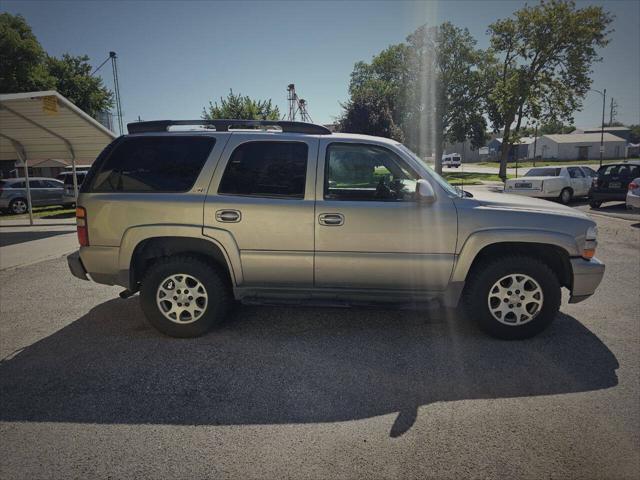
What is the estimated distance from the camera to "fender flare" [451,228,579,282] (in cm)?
379

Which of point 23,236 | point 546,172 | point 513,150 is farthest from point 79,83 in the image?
point 513,150

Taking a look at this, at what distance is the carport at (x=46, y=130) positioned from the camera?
32.5 feet

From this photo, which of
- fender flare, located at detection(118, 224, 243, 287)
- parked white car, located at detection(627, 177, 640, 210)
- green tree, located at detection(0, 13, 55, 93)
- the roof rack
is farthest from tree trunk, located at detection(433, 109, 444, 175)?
fender flare, located at detection(118, 224, 243, 287)

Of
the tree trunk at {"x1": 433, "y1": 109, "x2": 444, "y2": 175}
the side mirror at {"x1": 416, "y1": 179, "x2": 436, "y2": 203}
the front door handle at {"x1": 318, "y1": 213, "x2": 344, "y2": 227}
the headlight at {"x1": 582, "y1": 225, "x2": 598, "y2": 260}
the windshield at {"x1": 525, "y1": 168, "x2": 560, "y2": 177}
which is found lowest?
the headlight at {"x1": 582, "y1": 225, "x2": 598, "y2": 260}

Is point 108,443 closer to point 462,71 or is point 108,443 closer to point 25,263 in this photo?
point 25,263

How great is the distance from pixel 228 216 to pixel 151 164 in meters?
1.00

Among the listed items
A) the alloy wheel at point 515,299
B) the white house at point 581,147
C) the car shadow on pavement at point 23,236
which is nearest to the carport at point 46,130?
the car shadow on pavement at point 23,236

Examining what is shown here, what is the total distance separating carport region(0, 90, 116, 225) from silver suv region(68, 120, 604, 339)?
24.5ft

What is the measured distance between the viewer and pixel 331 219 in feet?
12.7

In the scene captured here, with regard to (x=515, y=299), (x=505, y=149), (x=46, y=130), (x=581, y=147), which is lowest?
(x=515, y=299)

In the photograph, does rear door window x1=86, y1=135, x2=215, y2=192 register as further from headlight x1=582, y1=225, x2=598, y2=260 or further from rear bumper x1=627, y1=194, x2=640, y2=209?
rear bumper x1=627, y1=194, x2=640, y2=209

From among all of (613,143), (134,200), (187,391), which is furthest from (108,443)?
(613,143)

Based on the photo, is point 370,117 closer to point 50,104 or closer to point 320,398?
point 50,104

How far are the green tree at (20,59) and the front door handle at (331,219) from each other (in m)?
38.5
